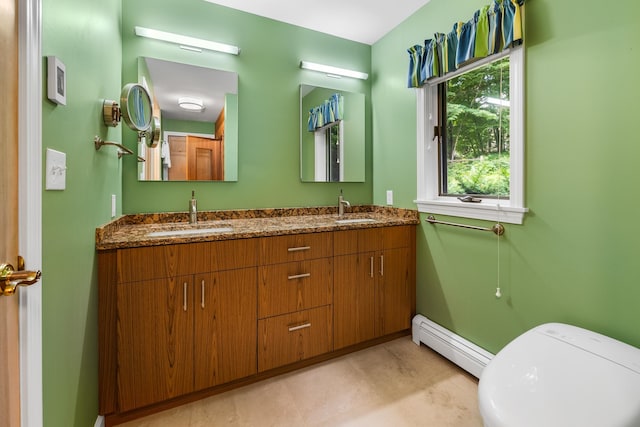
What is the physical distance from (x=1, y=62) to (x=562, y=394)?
166 cm

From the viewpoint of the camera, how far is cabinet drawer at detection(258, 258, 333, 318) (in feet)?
5.47

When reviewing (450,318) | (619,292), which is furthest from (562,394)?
(450,318)

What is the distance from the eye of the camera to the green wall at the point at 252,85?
74.9 inches

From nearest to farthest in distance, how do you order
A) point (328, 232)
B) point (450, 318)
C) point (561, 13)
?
1. point (561, 13)
2. point (328, 232)
3. point (450, 318)

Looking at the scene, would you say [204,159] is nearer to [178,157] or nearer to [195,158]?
[195,158]

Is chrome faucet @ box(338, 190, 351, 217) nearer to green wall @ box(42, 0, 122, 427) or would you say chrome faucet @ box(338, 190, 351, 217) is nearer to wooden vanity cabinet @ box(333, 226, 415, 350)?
wooden vanity cabinet @ box(333, 226, 415, 350)

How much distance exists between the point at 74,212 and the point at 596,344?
1942mm

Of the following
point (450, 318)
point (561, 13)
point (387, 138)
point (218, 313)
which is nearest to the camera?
point (561, 13)

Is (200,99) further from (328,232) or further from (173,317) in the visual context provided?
(173,317)

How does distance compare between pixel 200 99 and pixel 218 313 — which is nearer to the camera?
pixel 218 313

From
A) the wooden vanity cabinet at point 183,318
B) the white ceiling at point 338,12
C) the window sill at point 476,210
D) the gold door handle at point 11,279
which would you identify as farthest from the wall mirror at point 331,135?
the gold door handle at point 11,279

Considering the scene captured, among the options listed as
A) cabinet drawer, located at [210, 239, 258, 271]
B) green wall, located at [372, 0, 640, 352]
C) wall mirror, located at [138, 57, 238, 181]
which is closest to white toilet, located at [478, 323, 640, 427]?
green wall, located at [372, 0, 640, 352]

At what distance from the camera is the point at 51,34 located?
85cm

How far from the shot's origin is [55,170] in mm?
864
